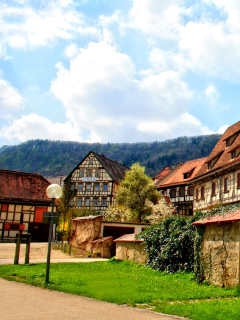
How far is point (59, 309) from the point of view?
713 centimetres

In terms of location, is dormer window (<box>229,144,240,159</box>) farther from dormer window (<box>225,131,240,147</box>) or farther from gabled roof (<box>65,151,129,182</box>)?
gabled roof (<box>65,151,129,182</box>)

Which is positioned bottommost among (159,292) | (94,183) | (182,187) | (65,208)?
(159,292)

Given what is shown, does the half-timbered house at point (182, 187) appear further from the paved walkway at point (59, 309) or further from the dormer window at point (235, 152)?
the paved walkway at point (59, 309)

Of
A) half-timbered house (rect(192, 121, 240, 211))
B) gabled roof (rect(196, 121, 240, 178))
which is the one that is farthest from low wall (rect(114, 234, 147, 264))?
gabled roof (rect(196, 121, 240, 178))

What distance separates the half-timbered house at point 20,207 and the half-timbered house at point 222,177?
19879 mm

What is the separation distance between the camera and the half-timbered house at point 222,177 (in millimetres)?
22516

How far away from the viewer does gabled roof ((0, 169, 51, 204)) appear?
131 feet

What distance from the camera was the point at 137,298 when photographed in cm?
831

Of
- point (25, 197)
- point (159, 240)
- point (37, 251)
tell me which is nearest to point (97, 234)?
point (37, 251)

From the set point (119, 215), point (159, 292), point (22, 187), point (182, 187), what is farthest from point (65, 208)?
point (159, 292)

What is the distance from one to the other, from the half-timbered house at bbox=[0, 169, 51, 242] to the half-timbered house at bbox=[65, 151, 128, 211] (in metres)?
14.9

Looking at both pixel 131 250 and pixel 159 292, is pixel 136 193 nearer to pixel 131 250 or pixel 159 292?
pixel 131 250

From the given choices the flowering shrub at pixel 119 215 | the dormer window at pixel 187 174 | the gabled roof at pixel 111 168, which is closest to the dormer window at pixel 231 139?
the flowering shrub at pixel 119 215

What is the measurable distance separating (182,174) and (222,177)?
21.5m
